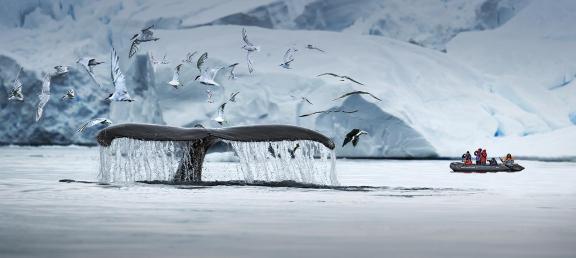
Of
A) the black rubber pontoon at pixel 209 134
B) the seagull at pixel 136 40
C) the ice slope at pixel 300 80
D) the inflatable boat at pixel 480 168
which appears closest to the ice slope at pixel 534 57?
the ice slope at pixel 300 80

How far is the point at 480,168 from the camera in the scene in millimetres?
23469

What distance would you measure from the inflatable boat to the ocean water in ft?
29.4

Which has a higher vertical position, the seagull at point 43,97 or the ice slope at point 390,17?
the ice slope at point 390,17

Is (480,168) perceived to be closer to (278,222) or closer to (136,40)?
(136,40)

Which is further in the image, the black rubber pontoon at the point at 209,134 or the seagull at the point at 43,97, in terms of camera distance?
the seagull at the point at 43,97

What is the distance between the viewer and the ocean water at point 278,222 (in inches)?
257

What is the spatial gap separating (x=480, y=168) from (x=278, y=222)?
1539 cm

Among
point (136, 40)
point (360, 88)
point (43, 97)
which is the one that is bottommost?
point (43, 97)

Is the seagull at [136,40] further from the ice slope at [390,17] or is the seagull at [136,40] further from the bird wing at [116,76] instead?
the ice slope at [390,17]

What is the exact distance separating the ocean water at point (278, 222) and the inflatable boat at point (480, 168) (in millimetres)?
8962

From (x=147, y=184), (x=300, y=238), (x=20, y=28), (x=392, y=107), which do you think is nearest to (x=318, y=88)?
(x=392, y=107)

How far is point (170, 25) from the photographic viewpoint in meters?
42.2

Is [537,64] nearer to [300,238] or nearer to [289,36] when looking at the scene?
[289,36]

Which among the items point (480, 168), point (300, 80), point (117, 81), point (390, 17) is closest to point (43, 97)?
point (117, 81)
